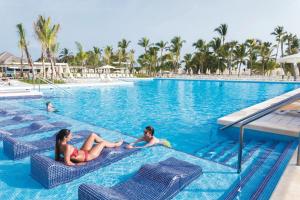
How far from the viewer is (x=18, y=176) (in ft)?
14.2

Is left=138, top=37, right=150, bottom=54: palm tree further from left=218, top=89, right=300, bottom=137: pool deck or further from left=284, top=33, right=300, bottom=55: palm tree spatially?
left=218, top=89, right=300, bottom=137: pool deck

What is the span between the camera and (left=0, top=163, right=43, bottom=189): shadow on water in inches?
A: 158

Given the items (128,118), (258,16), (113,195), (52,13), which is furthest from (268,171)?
(52,13)

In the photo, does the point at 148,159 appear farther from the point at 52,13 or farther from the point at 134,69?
the point at 134,69

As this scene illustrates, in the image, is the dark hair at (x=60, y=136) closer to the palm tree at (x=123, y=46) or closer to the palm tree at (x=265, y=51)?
the palm tree at (x=265, y=51)

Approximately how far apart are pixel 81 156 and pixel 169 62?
177ft

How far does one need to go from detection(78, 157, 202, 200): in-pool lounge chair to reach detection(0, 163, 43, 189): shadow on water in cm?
135

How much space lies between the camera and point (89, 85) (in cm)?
2473

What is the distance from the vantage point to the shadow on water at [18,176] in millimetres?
4020

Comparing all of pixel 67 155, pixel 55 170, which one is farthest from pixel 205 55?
pixel 55 170

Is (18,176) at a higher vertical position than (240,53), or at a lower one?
lower

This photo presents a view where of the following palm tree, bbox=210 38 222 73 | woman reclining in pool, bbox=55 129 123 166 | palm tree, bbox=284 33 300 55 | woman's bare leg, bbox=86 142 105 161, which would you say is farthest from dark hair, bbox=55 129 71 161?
palm tree, bbox=284 33 300 55

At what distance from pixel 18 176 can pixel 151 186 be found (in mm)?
2513

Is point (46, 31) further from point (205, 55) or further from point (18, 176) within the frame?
point (205, 55)
